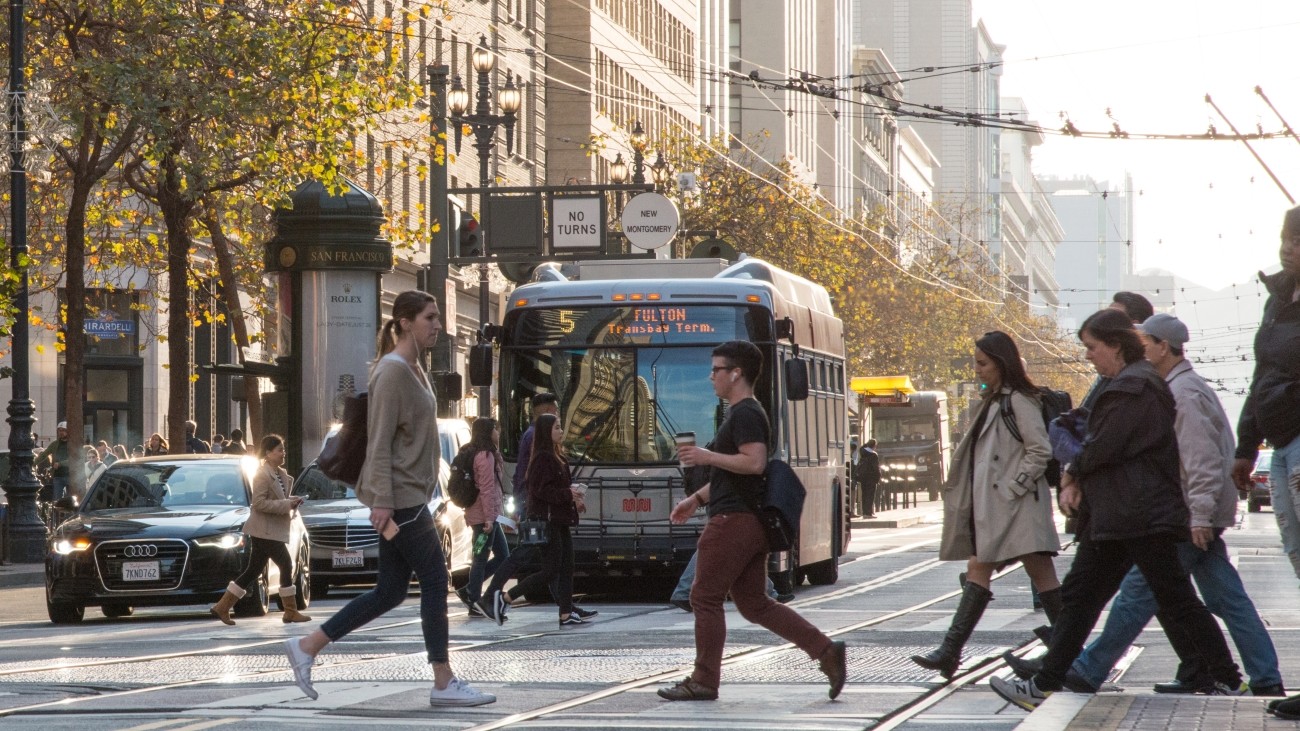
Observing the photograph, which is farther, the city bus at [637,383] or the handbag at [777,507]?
the city bus at [637,383]

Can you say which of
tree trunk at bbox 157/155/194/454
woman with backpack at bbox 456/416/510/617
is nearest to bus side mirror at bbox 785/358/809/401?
woman with backpack at bbox 456/416/510/617

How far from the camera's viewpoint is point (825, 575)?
2366cm

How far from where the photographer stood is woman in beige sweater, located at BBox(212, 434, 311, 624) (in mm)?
17906

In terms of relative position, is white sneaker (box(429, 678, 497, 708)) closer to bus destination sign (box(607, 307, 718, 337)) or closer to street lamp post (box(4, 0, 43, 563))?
bus destination sign (box(607, 307, 718, 337))

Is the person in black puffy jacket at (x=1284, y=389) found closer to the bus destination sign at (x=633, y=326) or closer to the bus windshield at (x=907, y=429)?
the bus destination sign at (x=633, y=326)

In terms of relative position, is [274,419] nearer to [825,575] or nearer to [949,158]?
[825,575]

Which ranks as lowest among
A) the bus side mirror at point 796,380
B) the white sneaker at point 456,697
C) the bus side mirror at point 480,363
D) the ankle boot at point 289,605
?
the ankle boot at point 289,605

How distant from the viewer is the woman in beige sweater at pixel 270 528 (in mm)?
17906

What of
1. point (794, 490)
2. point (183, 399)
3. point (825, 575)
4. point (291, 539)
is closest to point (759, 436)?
point (794, 490)

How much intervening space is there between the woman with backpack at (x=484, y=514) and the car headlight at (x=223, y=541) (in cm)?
197

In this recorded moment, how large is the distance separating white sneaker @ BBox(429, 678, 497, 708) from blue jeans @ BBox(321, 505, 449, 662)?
129 millimetres

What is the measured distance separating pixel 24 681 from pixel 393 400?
10.5ft

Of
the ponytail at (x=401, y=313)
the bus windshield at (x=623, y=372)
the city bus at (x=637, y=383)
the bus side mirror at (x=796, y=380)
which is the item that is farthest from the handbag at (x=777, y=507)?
the bus windshield at (x=623, y=372)

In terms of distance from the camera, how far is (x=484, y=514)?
18.3 m
